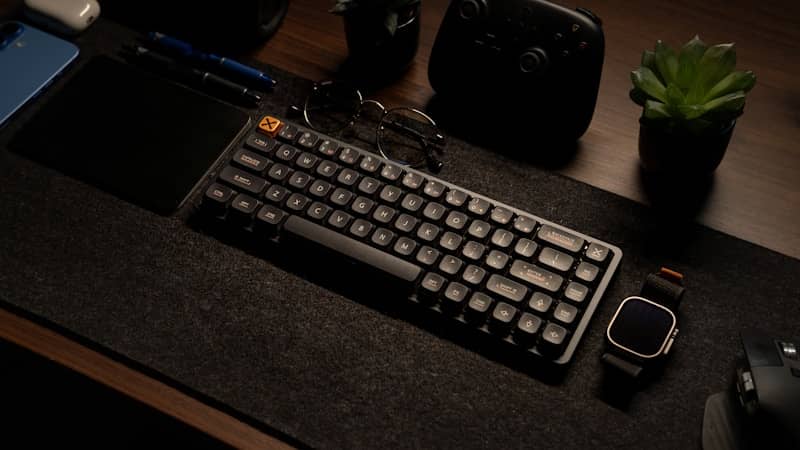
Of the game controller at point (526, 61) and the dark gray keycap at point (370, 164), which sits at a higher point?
the game controller at point (526, 61)

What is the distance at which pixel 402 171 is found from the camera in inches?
32.2

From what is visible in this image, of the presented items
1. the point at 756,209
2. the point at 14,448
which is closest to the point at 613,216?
the point at 756,209

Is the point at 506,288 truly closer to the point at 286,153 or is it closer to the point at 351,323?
the point at 351,323

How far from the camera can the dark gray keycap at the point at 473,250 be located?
2.47ft

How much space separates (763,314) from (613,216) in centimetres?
15

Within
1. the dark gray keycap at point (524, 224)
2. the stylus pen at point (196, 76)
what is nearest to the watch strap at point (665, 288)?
the dark gray keycap at point (524, 224)

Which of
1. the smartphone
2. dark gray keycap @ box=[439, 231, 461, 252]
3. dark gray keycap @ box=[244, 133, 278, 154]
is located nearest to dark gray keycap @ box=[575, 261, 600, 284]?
dark gray keycap @ box=[439, 231, 461, 252]

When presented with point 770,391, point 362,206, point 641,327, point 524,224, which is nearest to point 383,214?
point 362,206

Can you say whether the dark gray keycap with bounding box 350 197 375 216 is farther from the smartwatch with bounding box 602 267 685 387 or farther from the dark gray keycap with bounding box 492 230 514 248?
the smartwatch with bounding box 602 267 685 387

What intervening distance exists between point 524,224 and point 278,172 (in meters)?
0.23

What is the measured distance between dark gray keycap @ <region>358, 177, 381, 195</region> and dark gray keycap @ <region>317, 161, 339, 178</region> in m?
0.03

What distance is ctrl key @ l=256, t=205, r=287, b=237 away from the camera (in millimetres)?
788

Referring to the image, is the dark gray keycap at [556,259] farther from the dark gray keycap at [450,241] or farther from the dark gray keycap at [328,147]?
the dark gray keycap at [328,147]

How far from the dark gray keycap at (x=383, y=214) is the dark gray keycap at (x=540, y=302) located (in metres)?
0.15
